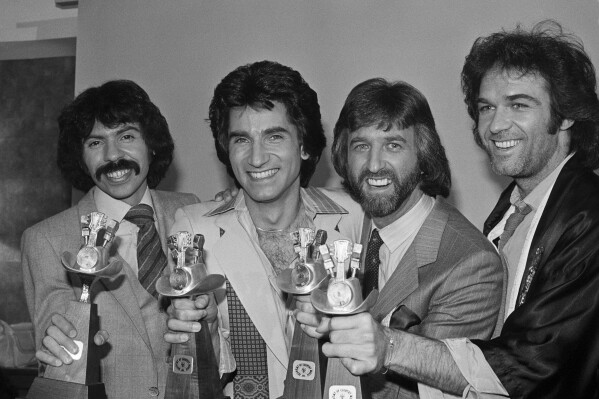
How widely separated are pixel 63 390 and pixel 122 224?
106 cm

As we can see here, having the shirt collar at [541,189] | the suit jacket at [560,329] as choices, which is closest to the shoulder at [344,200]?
the shirt collar at [541,189]

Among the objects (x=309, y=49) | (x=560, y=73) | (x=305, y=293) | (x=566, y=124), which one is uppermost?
(x=560, y=73)

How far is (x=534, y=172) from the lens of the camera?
2824 mm

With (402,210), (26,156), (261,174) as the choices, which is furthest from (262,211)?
(26,156)

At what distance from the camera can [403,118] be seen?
2.82 m

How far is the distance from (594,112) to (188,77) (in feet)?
9.29

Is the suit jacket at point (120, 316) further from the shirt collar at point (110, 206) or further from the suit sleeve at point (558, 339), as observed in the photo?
the suit sleeve at point (558, 339)

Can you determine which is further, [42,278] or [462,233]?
[42,278]

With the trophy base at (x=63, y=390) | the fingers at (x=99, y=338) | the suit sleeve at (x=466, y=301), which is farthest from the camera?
the suit sleeve at (x=466, y=301)

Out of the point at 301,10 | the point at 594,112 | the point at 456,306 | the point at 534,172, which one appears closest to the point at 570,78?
the point at 594,112

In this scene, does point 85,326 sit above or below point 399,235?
below

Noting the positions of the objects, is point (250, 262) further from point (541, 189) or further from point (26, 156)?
point (26, 156)

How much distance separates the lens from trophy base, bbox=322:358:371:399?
6.62 feet

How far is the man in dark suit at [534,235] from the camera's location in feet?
7.09
